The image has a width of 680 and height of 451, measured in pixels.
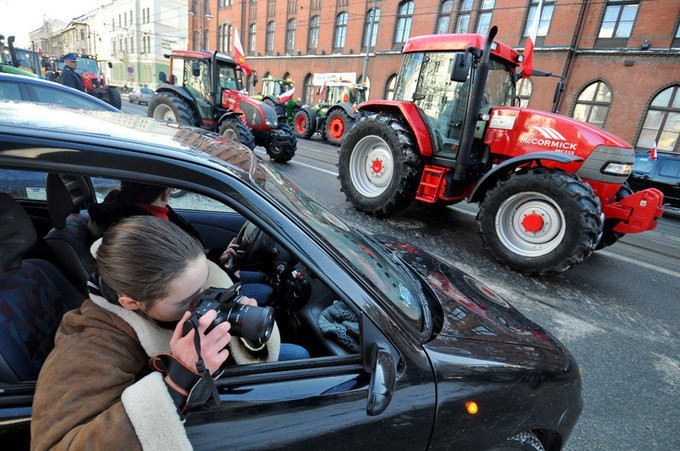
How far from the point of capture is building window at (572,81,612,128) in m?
16.6

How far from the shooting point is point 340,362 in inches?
45.3

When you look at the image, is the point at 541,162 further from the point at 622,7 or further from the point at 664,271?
the point at 622,7

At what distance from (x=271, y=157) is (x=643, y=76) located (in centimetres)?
1649

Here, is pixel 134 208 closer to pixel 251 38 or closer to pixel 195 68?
pixel 195 68

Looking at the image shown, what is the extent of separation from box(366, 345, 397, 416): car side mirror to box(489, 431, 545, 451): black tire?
62 cm

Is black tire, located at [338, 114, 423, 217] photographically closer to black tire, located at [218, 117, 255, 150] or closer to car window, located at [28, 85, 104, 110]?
black tire, located at [218, 117, 255, 150]

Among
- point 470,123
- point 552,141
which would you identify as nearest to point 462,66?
point 470,123

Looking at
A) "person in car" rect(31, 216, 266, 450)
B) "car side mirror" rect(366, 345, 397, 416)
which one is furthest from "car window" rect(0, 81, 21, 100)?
"car side mirror" rect(366, 345, 397, 416)

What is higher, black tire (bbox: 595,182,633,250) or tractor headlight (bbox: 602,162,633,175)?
tractor headlight (bbox: 602,162,633,175)

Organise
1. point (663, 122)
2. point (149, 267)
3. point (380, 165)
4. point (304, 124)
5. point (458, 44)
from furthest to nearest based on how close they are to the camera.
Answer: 1. point (304, 124)
2. point (663, 122)
3. point (380, 165)
4. point (458, 44)
5. point (149, 267)

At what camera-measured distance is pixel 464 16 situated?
66.3ft

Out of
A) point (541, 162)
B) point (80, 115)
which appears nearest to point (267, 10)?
point (541, 162)

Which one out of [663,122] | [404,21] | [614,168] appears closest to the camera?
[614,168]

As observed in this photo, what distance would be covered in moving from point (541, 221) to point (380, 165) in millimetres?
2509
